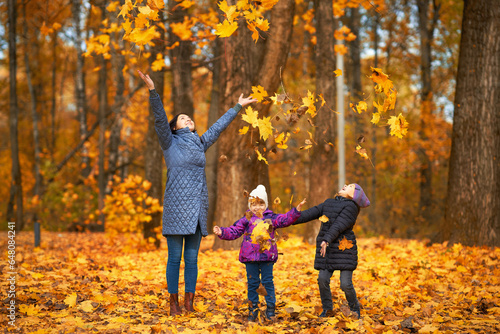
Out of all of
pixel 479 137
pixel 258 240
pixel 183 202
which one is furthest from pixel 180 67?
pixel 258 240

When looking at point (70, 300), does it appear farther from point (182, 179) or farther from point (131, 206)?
point (131, 206)

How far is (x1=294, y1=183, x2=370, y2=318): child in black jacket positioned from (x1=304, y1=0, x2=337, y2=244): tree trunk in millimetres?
4767

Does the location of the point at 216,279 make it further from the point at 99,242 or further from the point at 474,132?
the point at 99,242

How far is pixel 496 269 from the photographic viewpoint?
18.9 ft

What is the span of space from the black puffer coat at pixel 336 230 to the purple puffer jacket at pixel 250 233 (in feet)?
0.34

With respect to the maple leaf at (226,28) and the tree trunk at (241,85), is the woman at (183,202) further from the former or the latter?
the tree trunk at (241,85)

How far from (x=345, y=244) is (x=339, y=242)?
0.05 metres

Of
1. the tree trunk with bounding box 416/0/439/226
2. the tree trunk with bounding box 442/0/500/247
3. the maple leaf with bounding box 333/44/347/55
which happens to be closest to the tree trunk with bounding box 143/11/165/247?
the maple leaf with bounding box 333/44/347/55

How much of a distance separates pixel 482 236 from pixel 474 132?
168cm

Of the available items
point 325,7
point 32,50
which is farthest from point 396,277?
point 32,50

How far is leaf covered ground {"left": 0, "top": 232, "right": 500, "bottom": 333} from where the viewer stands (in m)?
3.68

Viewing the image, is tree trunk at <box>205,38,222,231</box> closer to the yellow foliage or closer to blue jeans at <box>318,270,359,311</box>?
the yellow foliage

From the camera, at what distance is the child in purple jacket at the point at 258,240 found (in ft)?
12.5

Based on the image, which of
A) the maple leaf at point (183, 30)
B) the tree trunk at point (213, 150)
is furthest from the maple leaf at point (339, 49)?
the maple leaf at point (183, 30)
